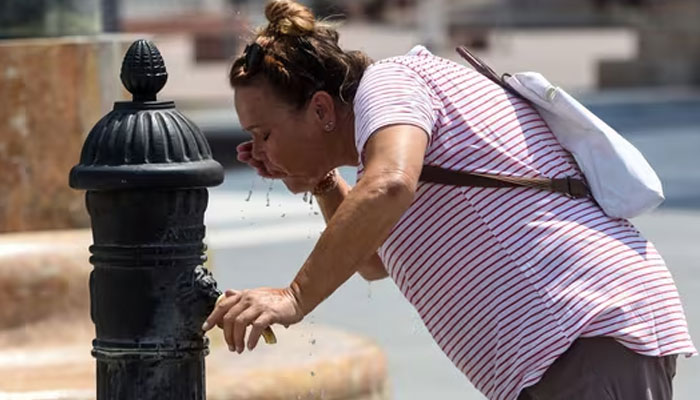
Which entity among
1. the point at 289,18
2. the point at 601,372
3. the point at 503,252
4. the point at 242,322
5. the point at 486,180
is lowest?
the point at 601,372

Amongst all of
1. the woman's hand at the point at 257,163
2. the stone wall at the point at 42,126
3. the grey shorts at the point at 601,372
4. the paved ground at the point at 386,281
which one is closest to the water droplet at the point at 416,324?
the paved ground at the point at 386,281

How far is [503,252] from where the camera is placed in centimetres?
288

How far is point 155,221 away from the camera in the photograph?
300cm

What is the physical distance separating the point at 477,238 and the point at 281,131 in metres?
0.43

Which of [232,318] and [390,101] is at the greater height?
[390,101]

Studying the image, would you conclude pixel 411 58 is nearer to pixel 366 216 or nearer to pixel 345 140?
pixel 345 140

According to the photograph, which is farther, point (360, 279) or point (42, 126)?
point (360, 279)

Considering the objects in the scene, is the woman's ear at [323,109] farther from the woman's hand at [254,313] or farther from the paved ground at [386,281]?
the paved ground at [386,281]

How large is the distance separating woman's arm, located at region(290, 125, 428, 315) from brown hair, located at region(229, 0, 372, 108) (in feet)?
1.02

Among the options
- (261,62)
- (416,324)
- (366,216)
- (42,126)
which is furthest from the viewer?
(416,324)

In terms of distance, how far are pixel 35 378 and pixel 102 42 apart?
1390 mm

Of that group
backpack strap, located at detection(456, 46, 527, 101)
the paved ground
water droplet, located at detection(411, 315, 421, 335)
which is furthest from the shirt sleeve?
water droplet, located at detection(411, 315, 421, 335)

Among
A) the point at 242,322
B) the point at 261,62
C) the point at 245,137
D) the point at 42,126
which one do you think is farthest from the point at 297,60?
the point at 245,137

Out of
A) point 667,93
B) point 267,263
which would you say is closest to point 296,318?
point 267,263
